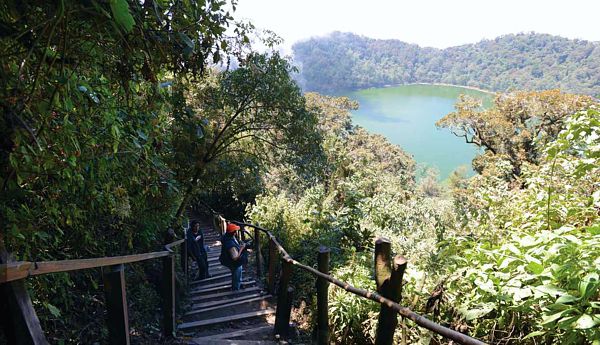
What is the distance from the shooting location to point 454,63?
114438mm

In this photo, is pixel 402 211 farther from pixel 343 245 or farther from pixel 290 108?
pixel 290 108

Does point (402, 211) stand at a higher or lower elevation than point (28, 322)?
lower

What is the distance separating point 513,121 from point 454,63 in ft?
341

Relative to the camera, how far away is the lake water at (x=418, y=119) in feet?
265

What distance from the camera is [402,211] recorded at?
347 inches

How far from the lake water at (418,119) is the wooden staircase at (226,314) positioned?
67.6 meters

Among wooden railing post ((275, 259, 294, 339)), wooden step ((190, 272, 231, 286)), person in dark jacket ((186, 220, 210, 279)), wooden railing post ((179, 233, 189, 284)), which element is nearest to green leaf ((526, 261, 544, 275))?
wooden railing post ((275, 259, 294, 339))

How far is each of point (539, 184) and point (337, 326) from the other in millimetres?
2430

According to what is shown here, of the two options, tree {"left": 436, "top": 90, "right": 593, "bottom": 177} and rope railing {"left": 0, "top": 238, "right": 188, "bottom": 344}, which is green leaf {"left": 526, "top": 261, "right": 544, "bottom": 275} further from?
tree {"left": 436, "top": 90, "right": 593, "bottom": 177}

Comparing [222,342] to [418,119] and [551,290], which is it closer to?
[551,290]

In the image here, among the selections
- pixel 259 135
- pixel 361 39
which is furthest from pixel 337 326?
pixel 361 39

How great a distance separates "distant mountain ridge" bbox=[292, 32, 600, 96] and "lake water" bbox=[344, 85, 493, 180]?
332cm

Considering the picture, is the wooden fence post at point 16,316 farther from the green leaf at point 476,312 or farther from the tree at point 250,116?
the tree at point 250,116

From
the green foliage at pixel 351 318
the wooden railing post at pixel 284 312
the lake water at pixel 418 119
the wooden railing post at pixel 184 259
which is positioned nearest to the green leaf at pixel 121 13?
the green foliage at pixel 351 318
